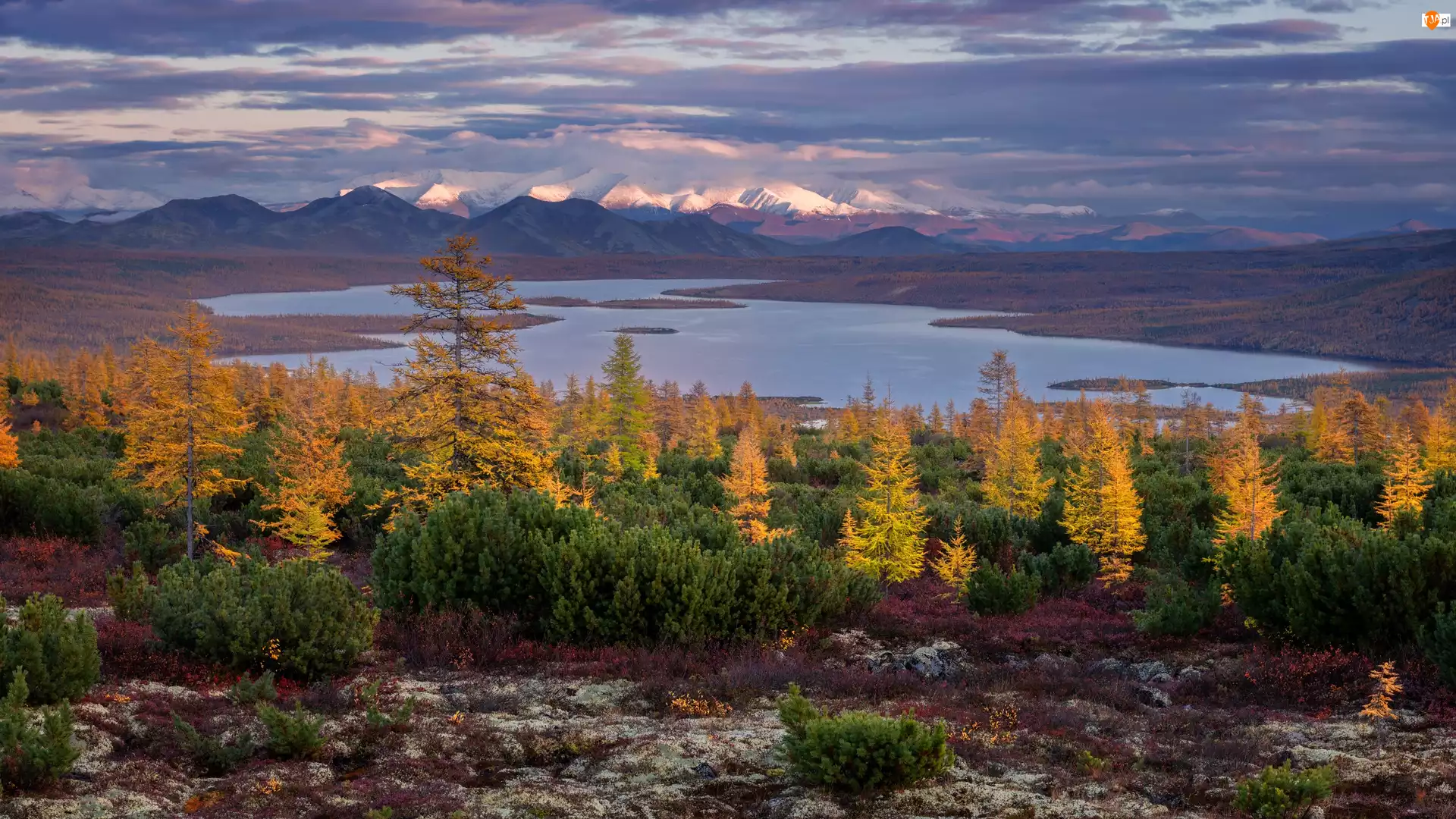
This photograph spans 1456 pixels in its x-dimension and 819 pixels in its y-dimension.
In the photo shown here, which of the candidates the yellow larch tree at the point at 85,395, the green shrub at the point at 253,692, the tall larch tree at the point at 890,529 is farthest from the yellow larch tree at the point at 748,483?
the yellow larch tree at the point at 85,395

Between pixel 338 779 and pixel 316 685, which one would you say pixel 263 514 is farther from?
pixel 338 779

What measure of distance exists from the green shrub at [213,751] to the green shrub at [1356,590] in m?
8.22

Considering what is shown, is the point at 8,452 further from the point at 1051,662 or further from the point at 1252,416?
the point at 1252,416

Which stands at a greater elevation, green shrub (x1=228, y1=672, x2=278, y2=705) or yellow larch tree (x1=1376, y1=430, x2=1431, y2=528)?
green shrub (x1=228, y1=672, x2=278, y2=705)

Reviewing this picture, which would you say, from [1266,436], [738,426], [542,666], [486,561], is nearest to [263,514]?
[486,561]

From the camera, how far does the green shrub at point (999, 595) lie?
13.0 metres

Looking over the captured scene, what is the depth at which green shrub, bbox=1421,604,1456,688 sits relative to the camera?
8.02m

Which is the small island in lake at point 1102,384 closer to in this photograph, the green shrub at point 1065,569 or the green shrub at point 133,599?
the green shrub at point 1065,569

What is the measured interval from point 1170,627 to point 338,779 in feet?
26.0

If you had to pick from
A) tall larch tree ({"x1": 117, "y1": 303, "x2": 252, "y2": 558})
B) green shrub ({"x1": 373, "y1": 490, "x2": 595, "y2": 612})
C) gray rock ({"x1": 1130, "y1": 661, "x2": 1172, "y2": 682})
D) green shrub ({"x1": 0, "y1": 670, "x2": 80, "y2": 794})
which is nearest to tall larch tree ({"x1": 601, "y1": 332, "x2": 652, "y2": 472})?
tall larch tree ({"x1": 117, "y1": 303, "x2": 252, "y2": 558})

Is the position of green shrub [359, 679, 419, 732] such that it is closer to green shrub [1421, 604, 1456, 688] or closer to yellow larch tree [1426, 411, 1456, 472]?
green shrub [1421, 604, 1456, 688]

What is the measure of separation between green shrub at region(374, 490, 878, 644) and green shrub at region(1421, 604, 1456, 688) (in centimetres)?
520

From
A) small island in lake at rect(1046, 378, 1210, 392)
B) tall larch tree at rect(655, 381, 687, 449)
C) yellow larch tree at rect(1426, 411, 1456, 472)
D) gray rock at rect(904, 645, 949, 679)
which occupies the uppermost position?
gray rock at rect(904, 645, 949, 679)

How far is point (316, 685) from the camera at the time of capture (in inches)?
318
